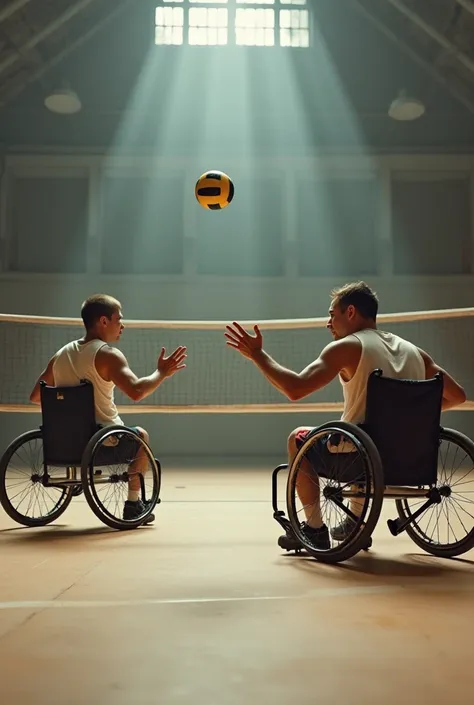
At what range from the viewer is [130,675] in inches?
51.6

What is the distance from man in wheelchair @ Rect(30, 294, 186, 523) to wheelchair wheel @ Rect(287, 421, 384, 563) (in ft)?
2.82

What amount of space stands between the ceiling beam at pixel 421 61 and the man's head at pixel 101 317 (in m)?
8.53

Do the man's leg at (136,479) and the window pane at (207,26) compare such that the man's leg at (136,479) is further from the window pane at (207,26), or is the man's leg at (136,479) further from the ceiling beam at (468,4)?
the window pane at (207,26)

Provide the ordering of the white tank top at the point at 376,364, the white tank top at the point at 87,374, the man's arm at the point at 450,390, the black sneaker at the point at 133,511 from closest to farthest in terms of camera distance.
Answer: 1. the white tank top at the point at 376,364
2. the man's arm at the point at 450,390
3. the white tank top at the point at 87,374
4. the black sneaker at the point at 133,511

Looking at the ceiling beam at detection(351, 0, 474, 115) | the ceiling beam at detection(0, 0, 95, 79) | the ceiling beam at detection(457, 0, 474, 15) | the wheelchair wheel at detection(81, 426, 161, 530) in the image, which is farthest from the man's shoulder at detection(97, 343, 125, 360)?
the ceiling beam at detection(351, 0, 474, 115)

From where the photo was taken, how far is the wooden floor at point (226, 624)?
4.09 ft

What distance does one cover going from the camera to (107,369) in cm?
314

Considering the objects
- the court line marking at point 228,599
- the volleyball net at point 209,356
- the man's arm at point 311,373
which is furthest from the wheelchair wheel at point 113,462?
the volleyball net at point 209,356

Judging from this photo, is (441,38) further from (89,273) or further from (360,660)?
(360,660)

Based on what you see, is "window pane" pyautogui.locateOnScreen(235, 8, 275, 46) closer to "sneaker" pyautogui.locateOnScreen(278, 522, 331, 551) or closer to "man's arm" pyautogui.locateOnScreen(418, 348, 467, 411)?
"man's arm" pyautogui.locateOnScreen(418, 348, 467, 411)

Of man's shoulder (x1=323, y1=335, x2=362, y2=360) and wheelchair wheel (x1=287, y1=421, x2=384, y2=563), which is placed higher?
man's shoulder (x1=323, y1=335, x2=362, y2=360)

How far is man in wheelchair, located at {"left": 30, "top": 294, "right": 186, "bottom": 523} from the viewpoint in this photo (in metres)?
3.10

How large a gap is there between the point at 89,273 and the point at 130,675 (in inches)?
→ 362

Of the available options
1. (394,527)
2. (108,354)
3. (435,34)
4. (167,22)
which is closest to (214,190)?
(108,354)
